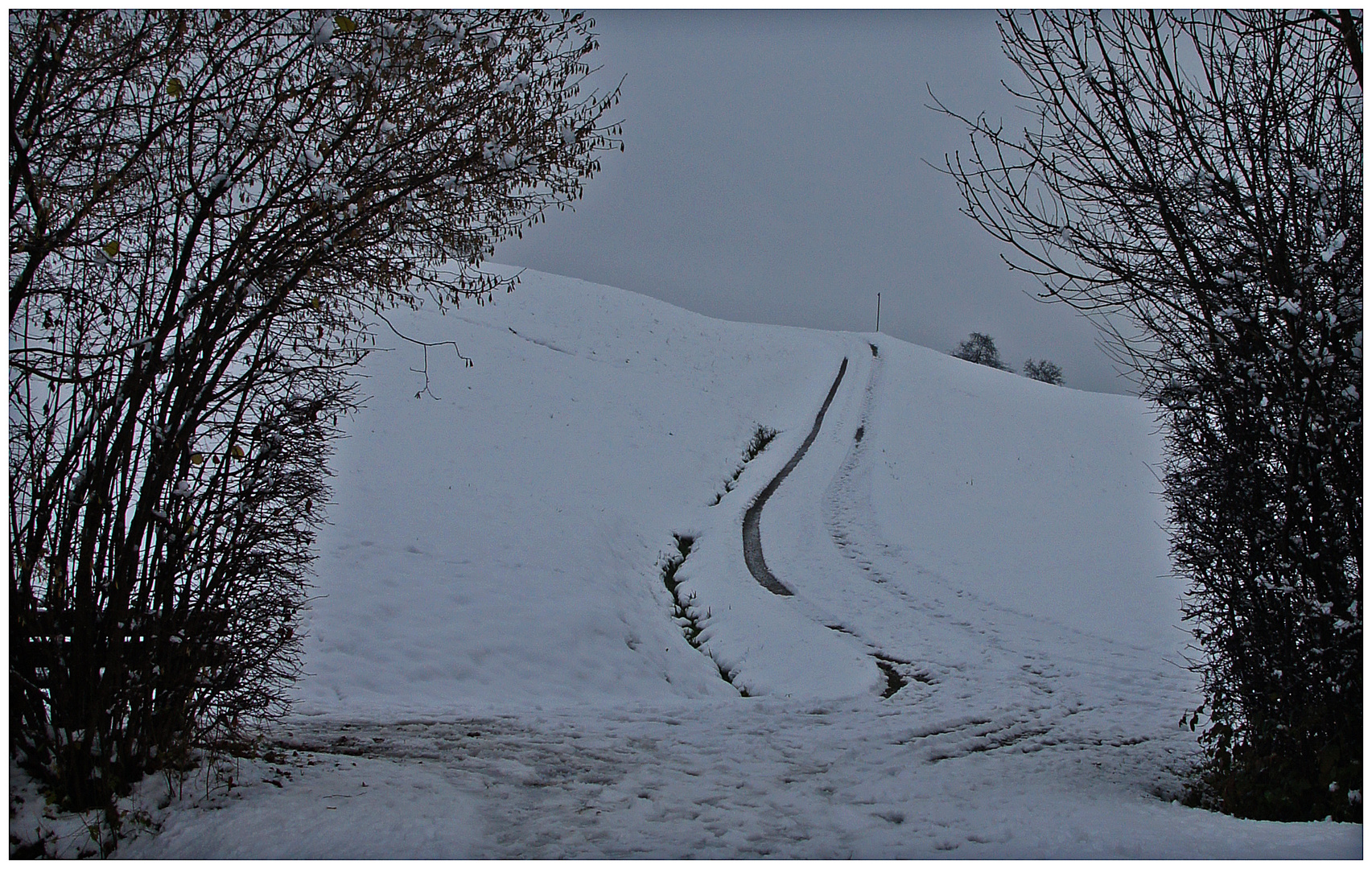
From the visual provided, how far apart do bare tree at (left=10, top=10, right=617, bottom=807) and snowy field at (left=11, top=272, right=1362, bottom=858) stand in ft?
2.25

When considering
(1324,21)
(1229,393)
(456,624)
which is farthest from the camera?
(456,624)

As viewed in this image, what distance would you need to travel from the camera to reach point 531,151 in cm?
469

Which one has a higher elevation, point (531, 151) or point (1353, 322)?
point (531, 151)

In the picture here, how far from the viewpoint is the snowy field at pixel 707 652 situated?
4.19 metres

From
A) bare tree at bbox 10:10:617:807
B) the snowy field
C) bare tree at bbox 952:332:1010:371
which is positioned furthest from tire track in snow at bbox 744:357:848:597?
bare tree at bbox 952:332:1010:371

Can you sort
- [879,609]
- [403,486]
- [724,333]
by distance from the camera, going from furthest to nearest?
[724,333] < [403,486] < [879,609]

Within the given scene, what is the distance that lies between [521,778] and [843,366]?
3738cm

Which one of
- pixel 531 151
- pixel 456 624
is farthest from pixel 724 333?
pixel 531 151

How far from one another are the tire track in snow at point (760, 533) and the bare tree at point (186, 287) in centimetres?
934

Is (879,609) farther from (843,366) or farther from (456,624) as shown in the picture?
(843,366)

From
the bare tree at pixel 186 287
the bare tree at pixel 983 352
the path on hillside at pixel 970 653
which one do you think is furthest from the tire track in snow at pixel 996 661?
the bare tree at pixel 983 352

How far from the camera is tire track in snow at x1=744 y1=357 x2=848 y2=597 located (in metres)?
13.1

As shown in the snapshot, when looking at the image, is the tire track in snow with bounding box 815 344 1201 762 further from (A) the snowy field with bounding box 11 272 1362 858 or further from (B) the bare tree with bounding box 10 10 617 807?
(B) the bare tree with bounding box 10 10 617 807

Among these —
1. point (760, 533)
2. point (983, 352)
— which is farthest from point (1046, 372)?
point (760, 533)
